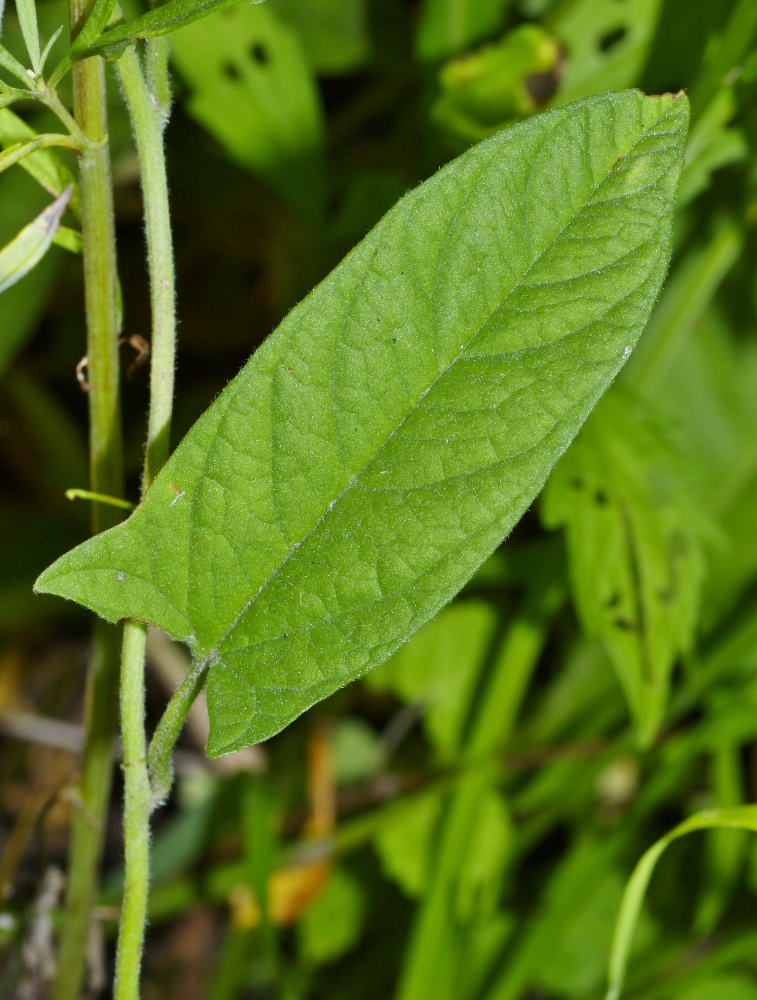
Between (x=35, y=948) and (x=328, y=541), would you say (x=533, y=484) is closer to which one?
(x=328, y=541)

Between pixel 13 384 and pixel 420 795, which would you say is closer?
pixel 420 795

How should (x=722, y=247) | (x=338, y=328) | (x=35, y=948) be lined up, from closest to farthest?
(x=338, y=328)
(x=35, y=948)
(x=722, y=247)

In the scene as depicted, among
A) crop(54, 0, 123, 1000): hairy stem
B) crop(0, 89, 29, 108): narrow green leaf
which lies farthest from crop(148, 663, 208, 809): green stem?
crop(0, 89, 29, 108): narrow green leaf

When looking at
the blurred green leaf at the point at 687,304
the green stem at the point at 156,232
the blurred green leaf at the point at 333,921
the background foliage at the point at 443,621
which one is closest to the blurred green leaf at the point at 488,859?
the background foliage at the point at 443,621

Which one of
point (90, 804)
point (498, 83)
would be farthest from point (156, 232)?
point (498, 83)

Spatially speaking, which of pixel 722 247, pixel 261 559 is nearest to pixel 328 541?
pixel 261 559

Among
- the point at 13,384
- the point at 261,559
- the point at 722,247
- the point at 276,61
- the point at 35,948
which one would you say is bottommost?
the point at 35,948

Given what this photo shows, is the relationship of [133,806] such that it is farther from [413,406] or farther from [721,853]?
[721,853]
